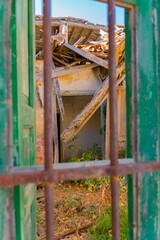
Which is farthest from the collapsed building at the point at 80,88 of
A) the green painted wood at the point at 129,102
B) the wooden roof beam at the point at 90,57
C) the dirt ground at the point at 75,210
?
the green painted wood at the point at 129,102

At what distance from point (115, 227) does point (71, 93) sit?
6.09m

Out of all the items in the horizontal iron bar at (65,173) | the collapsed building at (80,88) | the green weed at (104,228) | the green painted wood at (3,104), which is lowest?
the green weed at (104,228)

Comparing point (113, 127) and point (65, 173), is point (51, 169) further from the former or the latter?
point (113, 127)

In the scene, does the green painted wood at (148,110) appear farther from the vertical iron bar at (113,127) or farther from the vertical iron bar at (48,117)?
the vertical iron bar at (48,117)

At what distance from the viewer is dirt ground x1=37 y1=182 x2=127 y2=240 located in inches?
158

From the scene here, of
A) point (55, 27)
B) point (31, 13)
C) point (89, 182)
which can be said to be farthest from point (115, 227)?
point (55, 27)

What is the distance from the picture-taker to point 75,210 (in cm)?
475

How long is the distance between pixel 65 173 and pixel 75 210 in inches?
159

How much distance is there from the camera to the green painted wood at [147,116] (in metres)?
1.11

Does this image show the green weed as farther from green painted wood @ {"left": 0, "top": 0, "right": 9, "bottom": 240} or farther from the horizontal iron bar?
green painted wood @ {"left": 0, "top": 0, "right": 9, "bottom": 240}

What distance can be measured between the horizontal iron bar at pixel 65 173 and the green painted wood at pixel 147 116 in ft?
0.31

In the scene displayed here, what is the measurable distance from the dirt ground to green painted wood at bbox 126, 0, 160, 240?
2.96 meters

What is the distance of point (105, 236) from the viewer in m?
3.71

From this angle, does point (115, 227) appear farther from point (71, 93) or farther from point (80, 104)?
point (80, 104)
